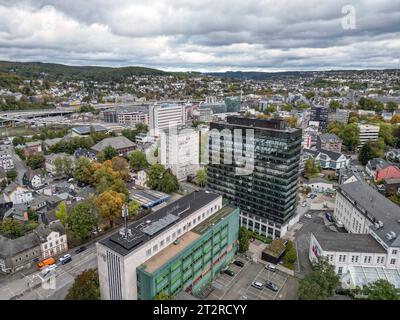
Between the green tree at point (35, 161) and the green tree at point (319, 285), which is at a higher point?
the green tree at point (35, 161)

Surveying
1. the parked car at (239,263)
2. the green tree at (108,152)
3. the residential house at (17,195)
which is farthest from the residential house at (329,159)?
the residential house at (17,195)

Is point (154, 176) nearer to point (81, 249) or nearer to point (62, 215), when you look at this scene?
point (62, 215)

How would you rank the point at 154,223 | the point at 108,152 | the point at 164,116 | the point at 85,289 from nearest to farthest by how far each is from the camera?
the point at 85,289, the point at 154,223, the point at 108,152, the point at 164,116

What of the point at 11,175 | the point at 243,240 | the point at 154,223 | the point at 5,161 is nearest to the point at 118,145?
the point at 11,175

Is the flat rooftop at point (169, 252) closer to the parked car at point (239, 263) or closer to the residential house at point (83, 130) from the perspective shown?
the parked car at point (239, 263)

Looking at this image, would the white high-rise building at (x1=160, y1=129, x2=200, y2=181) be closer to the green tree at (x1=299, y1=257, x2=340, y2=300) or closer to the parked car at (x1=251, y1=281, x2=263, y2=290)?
the parked car at (x1=251, y1=281, x2=263, y2=290)
